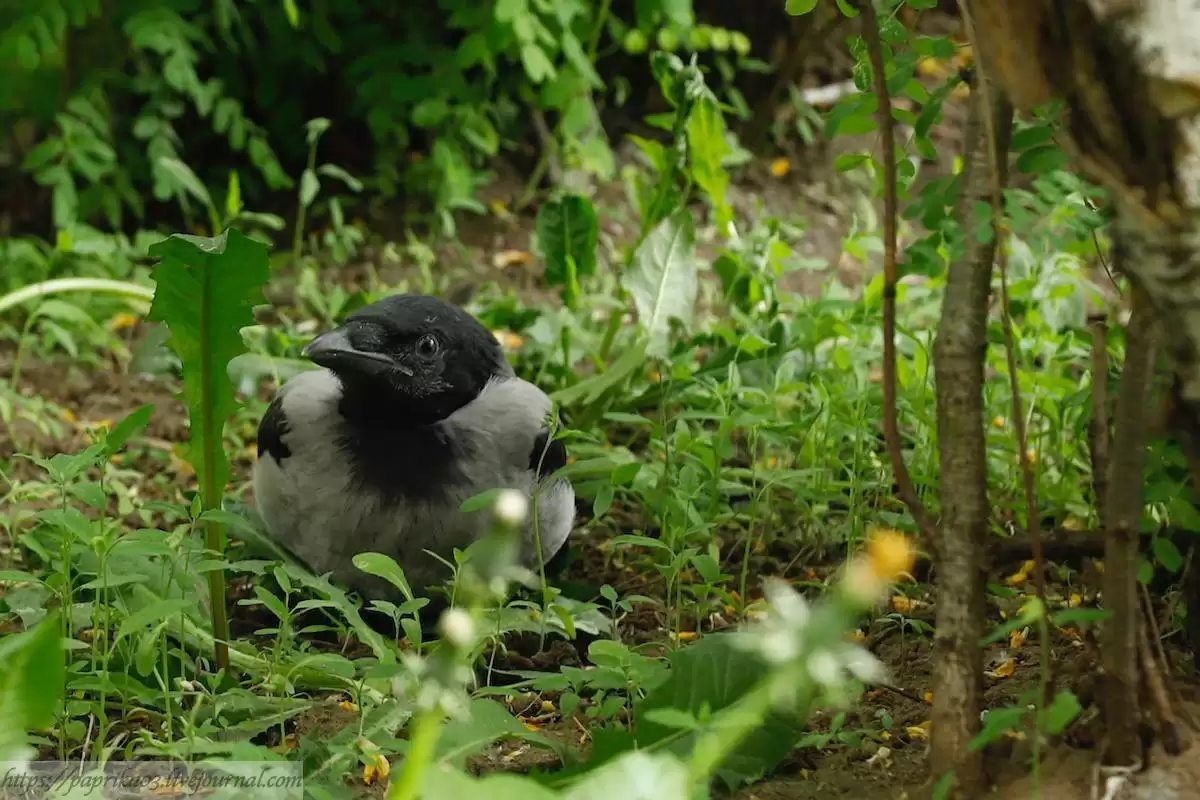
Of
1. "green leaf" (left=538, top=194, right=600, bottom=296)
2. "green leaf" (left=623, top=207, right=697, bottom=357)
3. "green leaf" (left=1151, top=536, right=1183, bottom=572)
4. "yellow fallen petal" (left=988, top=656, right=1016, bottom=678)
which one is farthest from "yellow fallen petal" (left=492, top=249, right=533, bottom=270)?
"green leaf" (left=1151, top=536, right=1183, bottom=572)

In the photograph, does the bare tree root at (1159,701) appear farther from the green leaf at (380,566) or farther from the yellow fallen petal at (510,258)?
the yellow fallen petal at (510,258)

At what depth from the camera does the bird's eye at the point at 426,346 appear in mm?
2689

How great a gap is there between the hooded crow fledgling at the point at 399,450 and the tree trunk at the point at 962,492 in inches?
41.1

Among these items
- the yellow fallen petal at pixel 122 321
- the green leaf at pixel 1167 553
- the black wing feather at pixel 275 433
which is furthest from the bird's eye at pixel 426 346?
the yellow fallen petal at pixel 122 321

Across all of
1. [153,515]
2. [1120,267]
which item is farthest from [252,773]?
[153,515]

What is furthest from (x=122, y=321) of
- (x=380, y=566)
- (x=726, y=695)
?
(x=726, y=695)

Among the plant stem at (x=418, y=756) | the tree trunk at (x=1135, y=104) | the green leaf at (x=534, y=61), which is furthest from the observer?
the green leaf at (x=534, y=61)

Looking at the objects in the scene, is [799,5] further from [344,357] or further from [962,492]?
[344,357]

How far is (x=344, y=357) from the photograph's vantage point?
255 centimetres

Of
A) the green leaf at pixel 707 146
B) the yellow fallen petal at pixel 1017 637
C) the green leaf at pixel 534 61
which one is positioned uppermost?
the green leaf at pixel 534 61

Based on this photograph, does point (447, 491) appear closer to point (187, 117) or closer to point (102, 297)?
point (102, 297)

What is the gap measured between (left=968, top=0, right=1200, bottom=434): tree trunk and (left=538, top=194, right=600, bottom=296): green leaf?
2421 mm

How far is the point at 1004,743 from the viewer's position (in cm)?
171

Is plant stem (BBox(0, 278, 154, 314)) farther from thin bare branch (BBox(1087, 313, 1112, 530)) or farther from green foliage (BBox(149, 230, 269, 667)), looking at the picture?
thin bare branch (BBox(1087, 313, 1112, 530))
